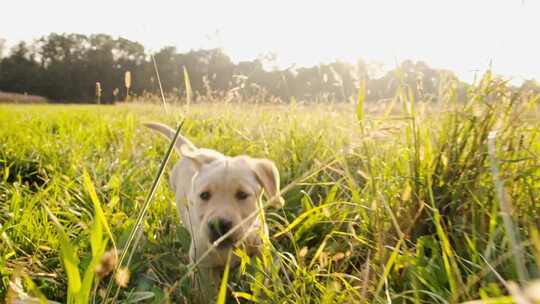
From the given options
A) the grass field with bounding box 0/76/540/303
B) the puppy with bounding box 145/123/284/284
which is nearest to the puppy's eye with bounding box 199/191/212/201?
the puppy with bounding box 145/123/284/284

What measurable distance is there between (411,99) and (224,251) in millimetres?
1343

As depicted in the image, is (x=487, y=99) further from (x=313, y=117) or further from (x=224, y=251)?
(x=313, y=117)

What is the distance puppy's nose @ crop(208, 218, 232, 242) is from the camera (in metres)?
2.27

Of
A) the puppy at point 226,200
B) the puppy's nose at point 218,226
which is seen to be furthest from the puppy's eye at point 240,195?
the puppy's nose at point 218,226

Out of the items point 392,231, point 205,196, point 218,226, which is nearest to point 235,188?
point 205,196

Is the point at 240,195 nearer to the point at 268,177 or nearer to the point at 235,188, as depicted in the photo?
the point at 235,188

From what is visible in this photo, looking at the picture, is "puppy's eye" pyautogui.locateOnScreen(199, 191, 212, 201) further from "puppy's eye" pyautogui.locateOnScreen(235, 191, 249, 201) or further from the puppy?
"puppy's eye" pyautogui.locateOnScreen(235, 191, 249, 201)

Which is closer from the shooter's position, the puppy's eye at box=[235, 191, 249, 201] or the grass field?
the grass field

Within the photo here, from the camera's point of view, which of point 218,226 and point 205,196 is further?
point 205,196

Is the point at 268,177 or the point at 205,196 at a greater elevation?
the point at 268,177

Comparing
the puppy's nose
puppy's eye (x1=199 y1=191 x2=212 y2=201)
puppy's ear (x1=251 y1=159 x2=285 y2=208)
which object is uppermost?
puppy's ear (x1=251 y1=159 x2=285 y2=208)

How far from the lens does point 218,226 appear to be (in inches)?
88.7

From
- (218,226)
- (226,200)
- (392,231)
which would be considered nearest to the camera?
(392,231)

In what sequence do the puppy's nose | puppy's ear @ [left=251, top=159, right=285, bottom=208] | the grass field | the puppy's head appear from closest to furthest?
the grass field → the puppy's nose → the puppy's head → puppy's ear @ [left=251, top=159, right=285, bottom=208]
